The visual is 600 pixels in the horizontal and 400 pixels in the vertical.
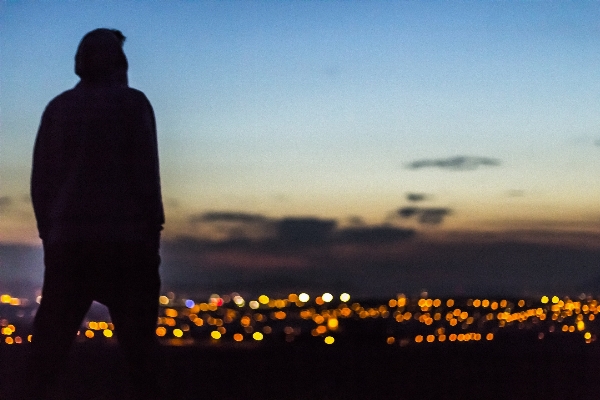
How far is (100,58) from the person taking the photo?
218 inches

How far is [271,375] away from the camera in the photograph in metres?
11.2

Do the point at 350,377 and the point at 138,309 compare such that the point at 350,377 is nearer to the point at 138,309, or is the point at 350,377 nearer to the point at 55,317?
the point at 138,309

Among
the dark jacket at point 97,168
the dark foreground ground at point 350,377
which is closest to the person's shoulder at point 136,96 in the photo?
the dark jacket at point 97,168

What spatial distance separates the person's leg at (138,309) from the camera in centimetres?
525

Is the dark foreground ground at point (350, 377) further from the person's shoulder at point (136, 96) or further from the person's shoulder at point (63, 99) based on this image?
the person's shoulder at point (136, 96)

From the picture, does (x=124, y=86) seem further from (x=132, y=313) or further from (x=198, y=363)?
(x=198, y=363)

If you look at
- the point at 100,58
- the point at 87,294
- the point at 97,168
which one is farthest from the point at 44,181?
the point at 100,58

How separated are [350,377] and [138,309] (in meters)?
5.86

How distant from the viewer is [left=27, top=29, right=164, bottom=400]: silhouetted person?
518cm

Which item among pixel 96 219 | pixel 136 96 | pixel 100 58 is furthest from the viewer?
pixel 100 58

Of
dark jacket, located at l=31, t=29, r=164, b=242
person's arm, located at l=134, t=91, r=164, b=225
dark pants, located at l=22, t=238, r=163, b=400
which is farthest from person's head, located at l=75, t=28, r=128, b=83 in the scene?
dark pants, located at l=22, t=238, r=163, b=400

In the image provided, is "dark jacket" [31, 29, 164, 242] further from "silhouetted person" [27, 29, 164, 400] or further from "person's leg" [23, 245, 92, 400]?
"person's leg" [23, 245, 92, 400]

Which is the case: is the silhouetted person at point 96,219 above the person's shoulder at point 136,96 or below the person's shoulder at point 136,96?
below

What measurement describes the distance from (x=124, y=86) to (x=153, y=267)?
95 centimetres
